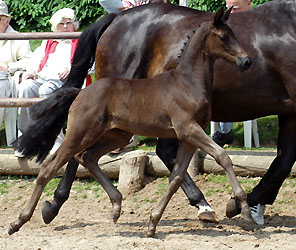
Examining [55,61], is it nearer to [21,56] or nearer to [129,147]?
[21,56]

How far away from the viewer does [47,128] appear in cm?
684

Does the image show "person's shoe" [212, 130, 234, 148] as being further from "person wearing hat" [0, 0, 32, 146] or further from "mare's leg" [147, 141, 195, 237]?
"mare's leg" [147, 141, 195, 237]

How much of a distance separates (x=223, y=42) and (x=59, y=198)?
2.18 meters

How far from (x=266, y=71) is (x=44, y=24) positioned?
20.2 feet

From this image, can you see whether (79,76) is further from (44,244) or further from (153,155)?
(44,244)

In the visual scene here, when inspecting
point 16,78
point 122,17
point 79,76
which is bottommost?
point 16,78

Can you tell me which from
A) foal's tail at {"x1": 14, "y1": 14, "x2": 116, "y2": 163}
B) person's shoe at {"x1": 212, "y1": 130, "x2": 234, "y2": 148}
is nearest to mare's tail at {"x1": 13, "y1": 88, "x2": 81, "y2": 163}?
foal's tail at {"x1": 14, "y1": 14, "x2": 116, "y2": 163}

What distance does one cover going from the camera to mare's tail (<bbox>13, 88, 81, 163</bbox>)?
22.0ft

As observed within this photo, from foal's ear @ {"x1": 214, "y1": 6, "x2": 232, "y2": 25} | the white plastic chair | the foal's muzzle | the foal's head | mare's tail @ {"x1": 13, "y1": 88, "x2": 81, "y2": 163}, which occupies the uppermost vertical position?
foal's ear @ {"x1": 214, "y1": 6, "x2": 232, "y2": 25}

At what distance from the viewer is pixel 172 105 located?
6.25m

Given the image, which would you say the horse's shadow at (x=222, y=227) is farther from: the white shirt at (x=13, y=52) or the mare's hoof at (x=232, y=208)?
the white shirt at (x=13, y=52)

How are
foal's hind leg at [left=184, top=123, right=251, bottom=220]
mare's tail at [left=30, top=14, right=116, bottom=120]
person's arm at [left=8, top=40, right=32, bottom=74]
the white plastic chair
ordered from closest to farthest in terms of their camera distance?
foal's hind leg at [left=184, top=123, right=251, bottom=220] < mare's tail at [left=30, top=14, right=116, bottom=120] < the white plastic chair < person's arm at [left=8, top=40, right=32, bottom=74]

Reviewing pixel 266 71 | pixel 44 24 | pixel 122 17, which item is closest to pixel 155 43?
pixel 122 17

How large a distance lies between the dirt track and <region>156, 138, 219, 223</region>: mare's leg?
12cm
